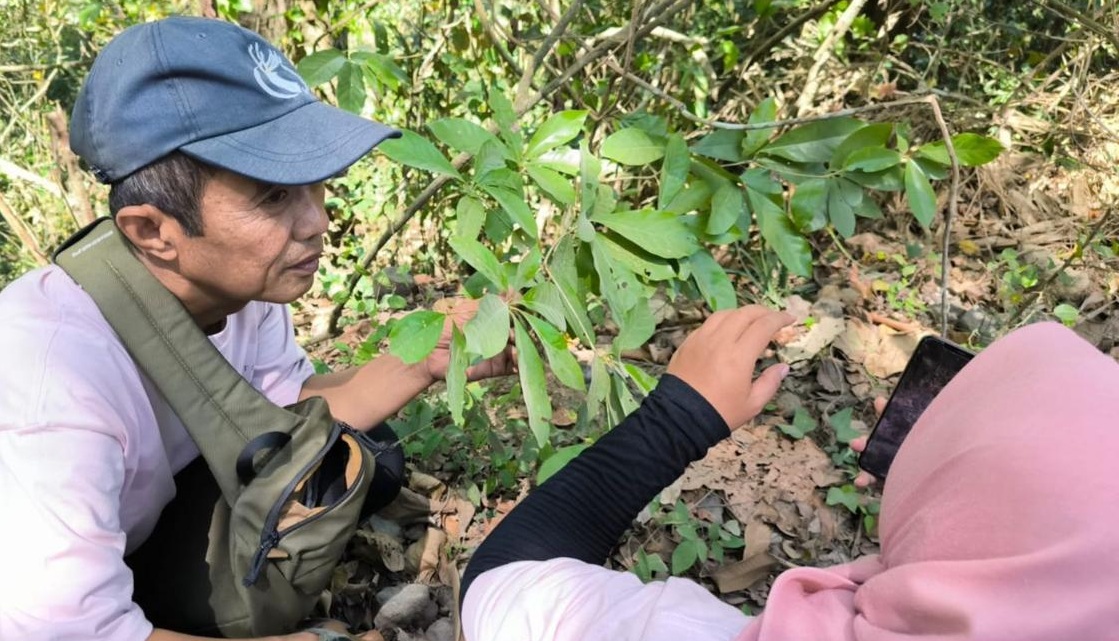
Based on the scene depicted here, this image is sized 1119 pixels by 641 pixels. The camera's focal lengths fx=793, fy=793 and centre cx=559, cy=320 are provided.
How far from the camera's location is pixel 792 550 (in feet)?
6.71

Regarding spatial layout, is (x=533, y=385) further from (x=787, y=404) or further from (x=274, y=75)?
(x=787, y=404)

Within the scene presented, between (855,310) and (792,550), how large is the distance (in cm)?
118

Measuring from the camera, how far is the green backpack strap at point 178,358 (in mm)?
1315

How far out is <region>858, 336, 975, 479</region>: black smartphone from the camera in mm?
1242

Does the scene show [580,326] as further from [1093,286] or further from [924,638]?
[1093,286]

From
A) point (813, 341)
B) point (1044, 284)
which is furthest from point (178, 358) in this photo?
point (1044, 284)

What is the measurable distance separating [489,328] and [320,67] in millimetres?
987

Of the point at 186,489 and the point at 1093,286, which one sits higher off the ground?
the point at 186,489

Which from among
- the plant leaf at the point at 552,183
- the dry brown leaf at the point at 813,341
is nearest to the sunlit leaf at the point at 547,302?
the plant leaf at the point at 552,183

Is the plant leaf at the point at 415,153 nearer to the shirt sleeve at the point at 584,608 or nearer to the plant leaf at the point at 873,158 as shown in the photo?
the shirt sleeve at the point at 584,608

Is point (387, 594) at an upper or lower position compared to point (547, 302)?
lower

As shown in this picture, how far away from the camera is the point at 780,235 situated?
1775 mm

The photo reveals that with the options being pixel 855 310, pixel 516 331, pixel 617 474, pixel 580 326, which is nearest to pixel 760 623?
pixel 617 474

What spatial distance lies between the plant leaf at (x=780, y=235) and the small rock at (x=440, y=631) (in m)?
1.16
